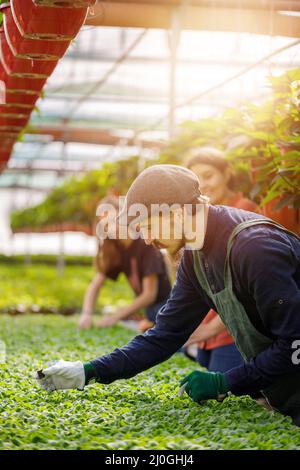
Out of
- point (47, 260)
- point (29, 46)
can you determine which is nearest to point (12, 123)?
point (29, 46)

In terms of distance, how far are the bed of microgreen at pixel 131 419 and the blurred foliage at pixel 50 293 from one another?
6.91 m

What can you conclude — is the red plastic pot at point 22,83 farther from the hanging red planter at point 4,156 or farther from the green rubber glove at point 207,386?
the hanging red planter at point 4,156

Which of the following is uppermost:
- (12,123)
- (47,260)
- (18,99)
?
(18,99)

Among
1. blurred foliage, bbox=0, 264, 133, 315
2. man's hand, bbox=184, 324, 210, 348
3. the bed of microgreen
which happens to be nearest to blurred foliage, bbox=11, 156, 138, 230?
blurred foliage, bbox=0, 264, 133, 315

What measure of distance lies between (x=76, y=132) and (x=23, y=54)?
9482mm

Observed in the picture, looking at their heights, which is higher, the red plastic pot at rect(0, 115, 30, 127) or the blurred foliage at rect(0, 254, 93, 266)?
the red plastic pot at rect(0, 115, 30, 127)

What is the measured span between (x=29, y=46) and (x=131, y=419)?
1.50 metres

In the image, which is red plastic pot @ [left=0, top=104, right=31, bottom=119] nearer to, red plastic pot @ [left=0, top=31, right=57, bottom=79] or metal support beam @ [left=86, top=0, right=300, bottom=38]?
red plastic pot @ [left=0, top=31, right=57, bottom=79]

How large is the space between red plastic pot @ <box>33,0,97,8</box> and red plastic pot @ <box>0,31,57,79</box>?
0.78m

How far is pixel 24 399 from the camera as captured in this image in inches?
121

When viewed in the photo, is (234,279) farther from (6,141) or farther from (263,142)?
(6,141)

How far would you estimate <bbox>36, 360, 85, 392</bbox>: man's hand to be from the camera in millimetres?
2986

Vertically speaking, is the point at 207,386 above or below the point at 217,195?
below

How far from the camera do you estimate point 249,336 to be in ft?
9.50
